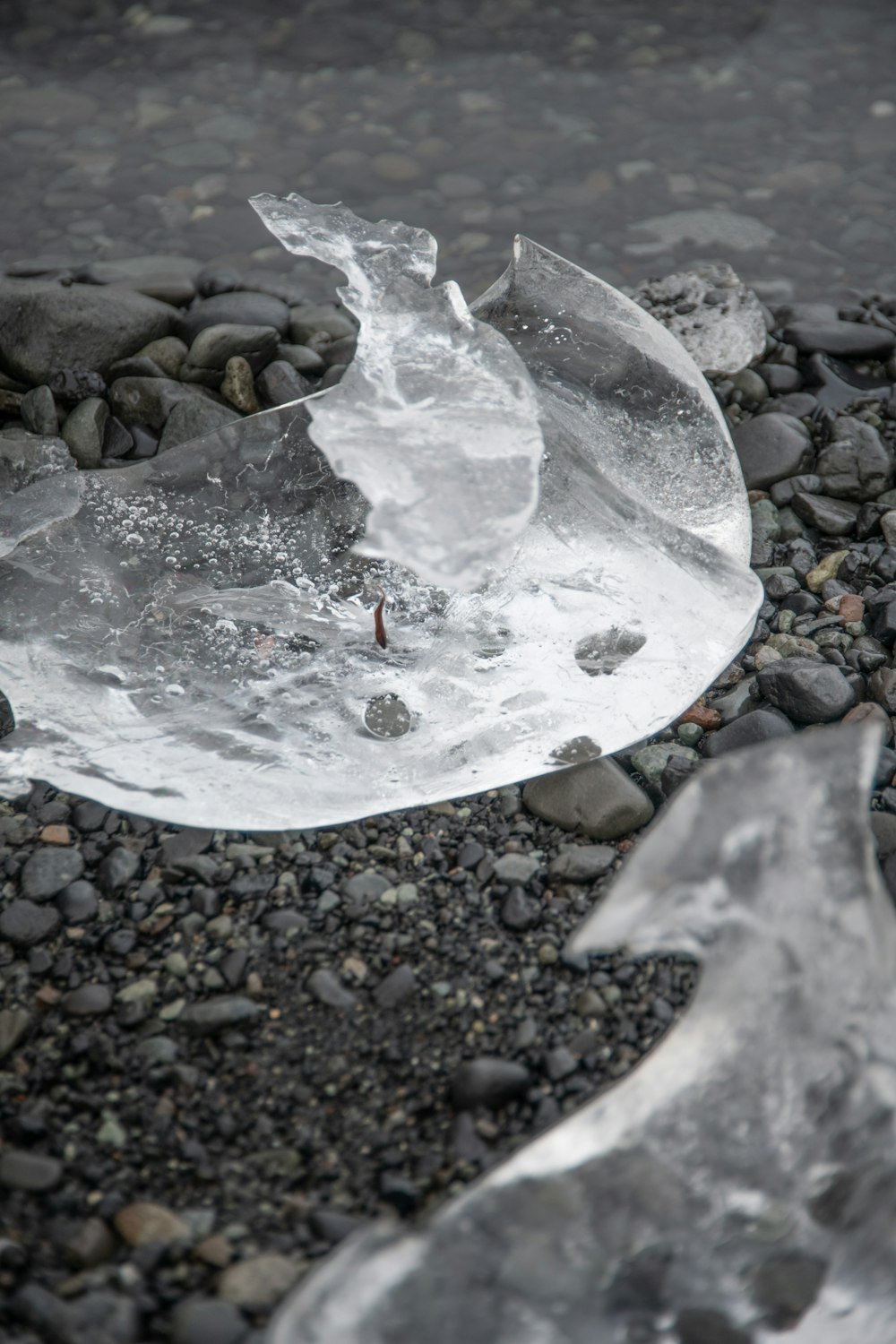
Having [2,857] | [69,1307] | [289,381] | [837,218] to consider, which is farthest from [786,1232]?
[837,218]

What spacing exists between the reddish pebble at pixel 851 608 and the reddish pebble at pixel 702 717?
0.52 metres

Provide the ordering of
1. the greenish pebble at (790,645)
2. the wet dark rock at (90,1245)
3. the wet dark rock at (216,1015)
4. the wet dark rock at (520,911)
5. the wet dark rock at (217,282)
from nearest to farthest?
the wet dark rock at (90,1245), the wet dark rock at (216,1015), the wet dark rock at (520,911), the greenish pebble at (790,645), the wet dark rock at (217,282)

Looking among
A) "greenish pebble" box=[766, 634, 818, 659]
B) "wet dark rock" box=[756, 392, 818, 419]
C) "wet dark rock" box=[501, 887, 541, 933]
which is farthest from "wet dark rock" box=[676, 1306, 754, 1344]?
"wet dark rock" box=[756, 392, 818, 419]

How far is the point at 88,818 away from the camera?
99.2 inches

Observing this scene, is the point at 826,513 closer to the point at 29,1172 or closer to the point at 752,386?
the point at 752,386

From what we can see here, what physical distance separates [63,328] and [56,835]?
1806 mm

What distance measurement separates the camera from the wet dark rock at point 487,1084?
1977 mm

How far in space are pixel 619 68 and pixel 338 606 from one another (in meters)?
3.96

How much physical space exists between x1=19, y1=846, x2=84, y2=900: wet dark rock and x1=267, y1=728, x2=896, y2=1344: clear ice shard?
3.65 feet

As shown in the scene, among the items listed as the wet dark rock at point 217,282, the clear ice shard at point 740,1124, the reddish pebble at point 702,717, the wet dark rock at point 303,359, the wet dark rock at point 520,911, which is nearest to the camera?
the clear ice shard at point 740,1124

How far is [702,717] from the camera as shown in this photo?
274 cm

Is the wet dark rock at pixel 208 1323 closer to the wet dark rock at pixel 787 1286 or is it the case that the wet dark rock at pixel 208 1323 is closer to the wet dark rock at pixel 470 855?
the wet dark rock at pixel 787 1286

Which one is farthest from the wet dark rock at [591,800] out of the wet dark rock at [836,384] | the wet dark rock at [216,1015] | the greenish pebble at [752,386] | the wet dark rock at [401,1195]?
the wet dark rock at [836,384]

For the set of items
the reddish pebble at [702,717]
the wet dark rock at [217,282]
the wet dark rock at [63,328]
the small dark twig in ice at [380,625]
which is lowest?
the reddish pebble at [702,717]
